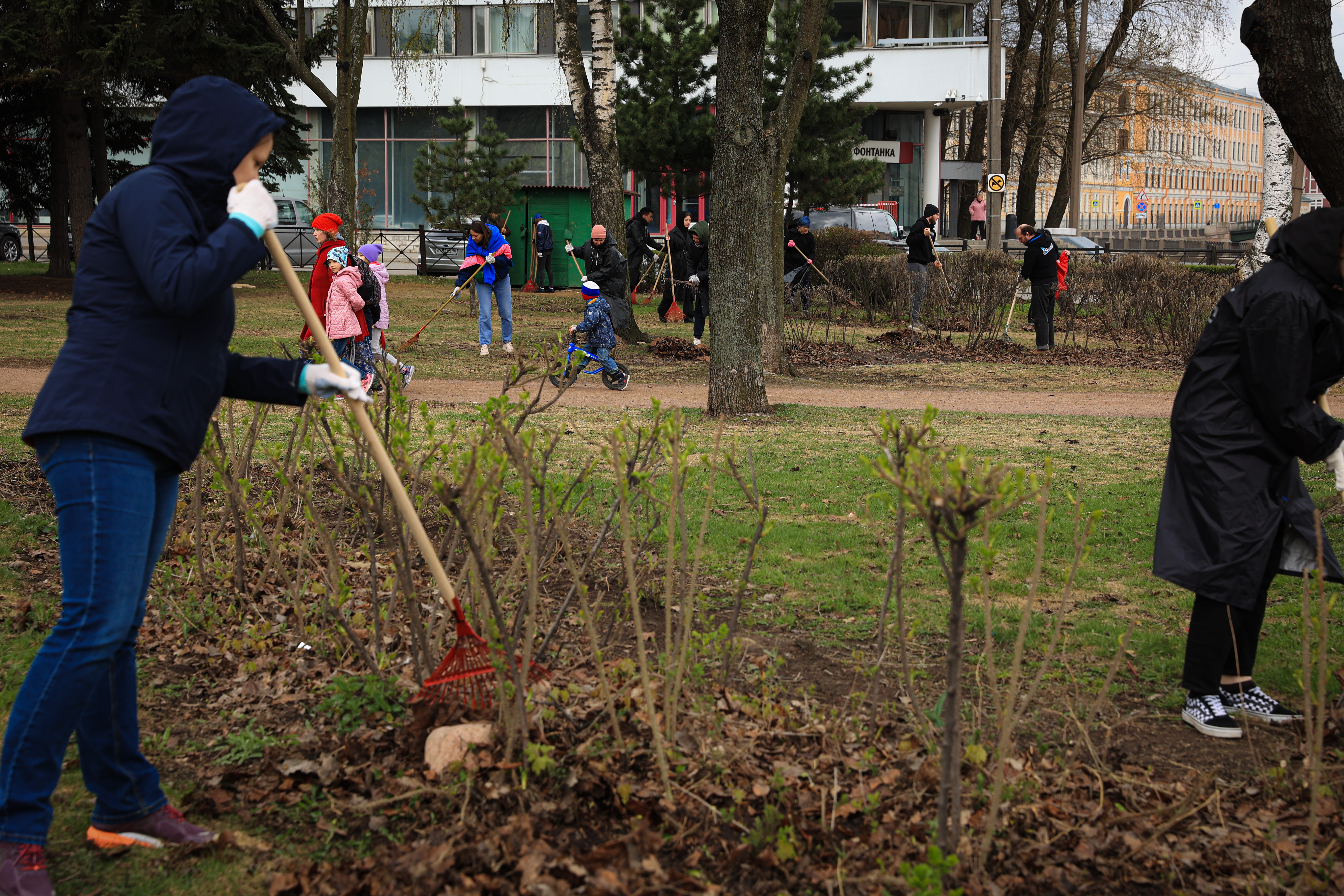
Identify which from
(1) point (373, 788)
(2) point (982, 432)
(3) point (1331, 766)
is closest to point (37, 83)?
(2) point (982, 432)

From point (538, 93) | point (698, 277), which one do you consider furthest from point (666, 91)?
point (538, 93)

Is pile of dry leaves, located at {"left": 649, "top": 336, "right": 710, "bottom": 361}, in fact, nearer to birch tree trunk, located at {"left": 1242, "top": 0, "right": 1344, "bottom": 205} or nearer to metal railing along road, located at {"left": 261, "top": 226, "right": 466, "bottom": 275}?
birch tree trunk, located at {"left": 1242, "top": 0, "right": 1344, "bottom": 205}

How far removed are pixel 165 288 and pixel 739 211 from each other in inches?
300

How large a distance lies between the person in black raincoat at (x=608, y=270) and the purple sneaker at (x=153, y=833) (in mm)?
9916

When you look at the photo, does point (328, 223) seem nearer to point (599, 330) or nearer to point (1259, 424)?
point (599, 330)

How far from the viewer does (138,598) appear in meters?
2.69

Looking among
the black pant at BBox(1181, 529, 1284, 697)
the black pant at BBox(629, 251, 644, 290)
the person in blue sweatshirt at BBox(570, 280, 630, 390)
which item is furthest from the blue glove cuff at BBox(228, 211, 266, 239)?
the black pant at BBox(629, 251, 644, 290)

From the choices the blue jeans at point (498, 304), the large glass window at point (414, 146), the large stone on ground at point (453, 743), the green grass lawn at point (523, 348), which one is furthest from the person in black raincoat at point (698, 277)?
the large glass window at point (414, 146)

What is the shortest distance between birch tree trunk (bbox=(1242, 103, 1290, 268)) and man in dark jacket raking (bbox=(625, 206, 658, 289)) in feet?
30.5

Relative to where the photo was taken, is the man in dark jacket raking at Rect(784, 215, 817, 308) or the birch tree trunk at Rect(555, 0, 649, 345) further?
the man in dark jacket raking at Rect(784, 215, 817, 308)

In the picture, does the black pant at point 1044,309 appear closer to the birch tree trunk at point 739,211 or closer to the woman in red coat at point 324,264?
the birch tree trunk at point 739,211

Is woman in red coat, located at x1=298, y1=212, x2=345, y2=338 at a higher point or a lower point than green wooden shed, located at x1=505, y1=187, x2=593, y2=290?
lower

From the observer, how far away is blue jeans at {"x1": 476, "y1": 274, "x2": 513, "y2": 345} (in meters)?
14.0

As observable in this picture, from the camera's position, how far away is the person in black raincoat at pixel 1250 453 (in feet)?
11.8
